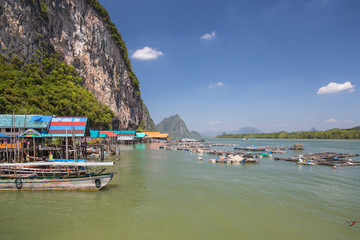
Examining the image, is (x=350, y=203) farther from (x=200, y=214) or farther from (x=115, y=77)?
(x=115, y=77)

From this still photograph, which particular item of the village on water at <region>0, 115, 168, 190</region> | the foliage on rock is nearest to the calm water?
the village on water at <region>0, 115, 168, 190</region>

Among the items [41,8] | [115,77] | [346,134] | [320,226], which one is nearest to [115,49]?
[115,77]

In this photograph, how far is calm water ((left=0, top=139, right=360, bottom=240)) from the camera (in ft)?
34.0

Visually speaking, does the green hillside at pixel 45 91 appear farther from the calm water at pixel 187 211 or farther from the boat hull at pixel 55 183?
the calm water at pixel 187 211

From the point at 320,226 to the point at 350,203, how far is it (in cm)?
608

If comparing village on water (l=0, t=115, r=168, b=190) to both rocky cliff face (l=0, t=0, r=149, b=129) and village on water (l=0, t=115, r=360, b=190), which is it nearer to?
village on water (l=0, t=115, r=360, b=190)

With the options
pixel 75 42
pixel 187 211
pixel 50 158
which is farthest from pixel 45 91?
pixel 187 211

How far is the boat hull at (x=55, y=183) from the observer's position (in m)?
16.4

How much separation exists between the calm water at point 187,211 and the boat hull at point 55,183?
1.82 feet

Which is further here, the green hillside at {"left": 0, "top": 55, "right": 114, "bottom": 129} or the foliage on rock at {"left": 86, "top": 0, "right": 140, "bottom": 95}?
the foliage on rock at {"left": 86, "top": 0, "right": 140, "bottom": 95}

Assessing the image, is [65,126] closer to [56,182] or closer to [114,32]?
[56,182]

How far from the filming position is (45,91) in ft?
165

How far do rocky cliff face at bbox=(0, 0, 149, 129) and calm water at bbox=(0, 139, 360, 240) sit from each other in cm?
5379

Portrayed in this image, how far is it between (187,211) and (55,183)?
11782mm
